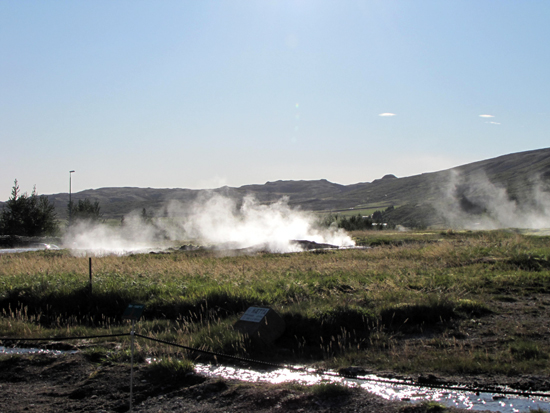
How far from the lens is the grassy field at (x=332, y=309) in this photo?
8.98 metres

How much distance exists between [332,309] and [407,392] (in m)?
4.32

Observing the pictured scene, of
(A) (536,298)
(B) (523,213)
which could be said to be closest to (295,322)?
(A) (536,298)

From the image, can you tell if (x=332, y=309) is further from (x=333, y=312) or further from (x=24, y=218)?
(x=24, y=218)

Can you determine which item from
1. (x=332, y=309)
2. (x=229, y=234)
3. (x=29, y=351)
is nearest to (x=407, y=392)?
(x=332, y=309)

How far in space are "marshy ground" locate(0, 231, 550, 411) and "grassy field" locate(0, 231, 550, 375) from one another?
4cm

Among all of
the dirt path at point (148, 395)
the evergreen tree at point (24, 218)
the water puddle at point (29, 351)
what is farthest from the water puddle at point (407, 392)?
the evergreen tree at point (24, 218)

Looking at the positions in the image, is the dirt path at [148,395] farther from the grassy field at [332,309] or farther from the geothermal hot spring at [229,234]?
the geothermal hot spring at [229,234]

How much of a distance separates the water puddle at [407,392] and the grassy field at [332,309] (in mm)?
823

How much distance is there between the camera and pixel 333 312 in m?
11.1

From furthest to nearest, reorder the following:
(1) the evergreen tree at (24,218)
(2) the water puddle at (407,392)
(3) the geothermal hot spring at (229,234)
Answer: (1) the evergreen tree at (24,218) < (3) the geothermal hot spring at (229,234) < (2) the water puddle at (407,392)

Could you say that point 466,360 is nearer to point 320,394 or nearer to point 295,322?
point 320,394

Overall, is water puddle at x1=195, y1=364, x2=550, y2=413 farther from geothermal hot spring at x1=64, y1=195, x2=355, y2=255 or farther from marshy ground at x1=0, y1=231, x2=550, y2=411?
geothermal hot spring at x1=64, y1=195, x2=355, y2=255

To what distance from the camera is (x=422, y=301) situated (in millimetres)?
12016

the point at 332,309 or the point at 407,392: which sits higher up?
the point at 332,309
